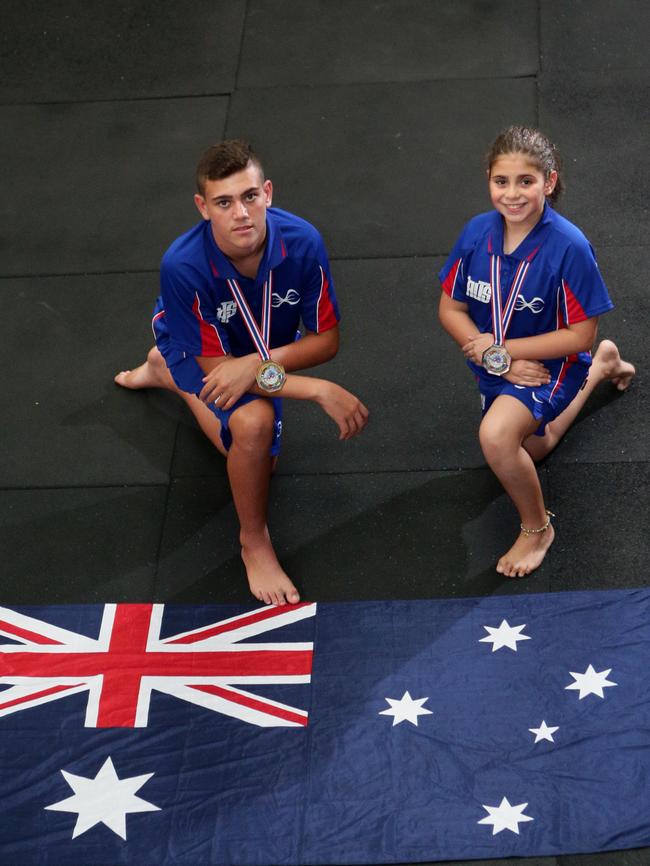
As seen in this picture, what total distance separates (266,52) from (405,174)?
3.76 ft

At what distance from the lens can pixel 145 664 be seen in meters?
3.22

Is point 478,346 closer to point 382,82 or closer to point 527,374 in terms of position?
point 527,374

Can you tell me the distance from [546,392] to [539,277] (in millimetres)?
353

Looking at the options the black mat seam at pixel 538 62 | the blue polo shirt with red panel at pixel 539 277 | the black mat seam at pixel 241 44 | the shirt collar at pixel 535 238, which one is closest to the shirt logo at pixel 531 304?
the blue polo shirt with red panel at pixel 539 277

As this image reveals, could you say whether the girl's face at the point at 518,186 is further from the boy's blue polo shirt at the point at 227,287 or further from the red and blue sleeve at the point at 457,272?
the boy's blue polo shirt at the point at 227,287

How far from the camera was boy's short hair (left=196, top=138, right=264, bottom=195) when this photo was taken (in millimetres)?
2967

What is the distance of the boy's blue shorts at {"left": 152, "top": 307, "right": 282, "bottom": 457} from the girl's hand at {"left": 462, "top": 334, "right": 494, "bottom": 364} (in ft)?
1.91

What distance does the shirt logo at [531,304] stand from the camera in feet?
10.3

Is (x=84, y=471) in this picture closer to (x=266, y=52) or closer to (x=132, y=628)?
(x=132, y=628)

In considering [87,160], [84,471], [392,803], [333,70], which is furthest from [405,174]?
[392,803]

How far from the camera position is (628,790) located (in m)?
2.82

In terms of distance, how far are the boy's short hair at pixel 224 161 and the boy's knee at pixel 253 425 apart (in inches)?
24.2

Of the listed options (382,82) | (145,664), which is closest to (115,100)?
(382,82)

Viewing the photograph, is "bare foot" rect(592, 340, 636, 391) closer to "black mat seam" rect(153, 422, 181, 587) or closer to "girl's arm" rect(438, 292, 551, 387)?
→ "girl's arm" rect(438, 292, 551, 387)
